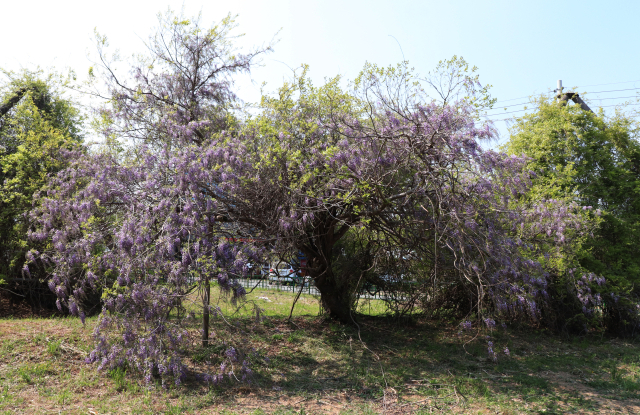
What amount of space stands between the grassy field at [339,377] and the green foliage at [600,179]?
1.92m

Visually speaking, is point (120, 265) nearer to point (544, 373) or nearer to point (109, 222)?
point (109, 222)

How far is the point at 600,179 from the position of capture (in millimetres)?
10688

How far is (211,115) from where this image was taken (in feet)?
28.1

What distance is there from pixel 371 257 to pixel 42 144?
313 inches

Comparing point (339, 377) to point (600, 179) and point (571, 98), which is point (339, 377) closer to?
point (600, 179)

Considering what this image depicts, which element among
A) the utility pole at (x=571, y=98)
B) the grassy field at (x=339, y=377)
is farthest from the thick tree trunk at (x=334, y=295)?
the utility pole at (x=571, y=98)

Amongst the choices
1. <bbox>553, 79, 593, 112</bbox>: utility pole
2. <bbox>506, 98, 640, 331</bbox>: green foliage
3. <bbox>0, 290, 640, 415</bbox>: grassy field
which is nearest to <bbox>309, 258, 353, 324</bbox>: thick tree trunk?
<bbox>0, 290, 640, 415</bbox>: grassy field

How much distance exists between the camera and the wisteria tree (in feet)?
18.1

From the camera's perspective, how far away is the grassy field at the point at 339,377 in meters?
4.97

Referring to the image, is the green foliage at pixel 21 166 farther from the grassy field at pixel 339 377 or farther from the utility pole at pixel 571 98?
the utility pole at pixel 571 98

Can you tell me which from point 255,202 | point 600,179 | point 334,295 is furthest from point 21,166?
point 600,179

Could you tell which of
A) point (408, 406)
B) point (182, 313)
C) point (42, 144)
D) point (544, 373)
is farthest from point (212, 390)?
point (42, 144)

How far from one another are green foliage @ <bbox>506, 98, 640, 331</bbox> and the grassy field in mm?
1918

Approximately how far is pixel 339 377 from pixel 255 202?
2939 millimetres
